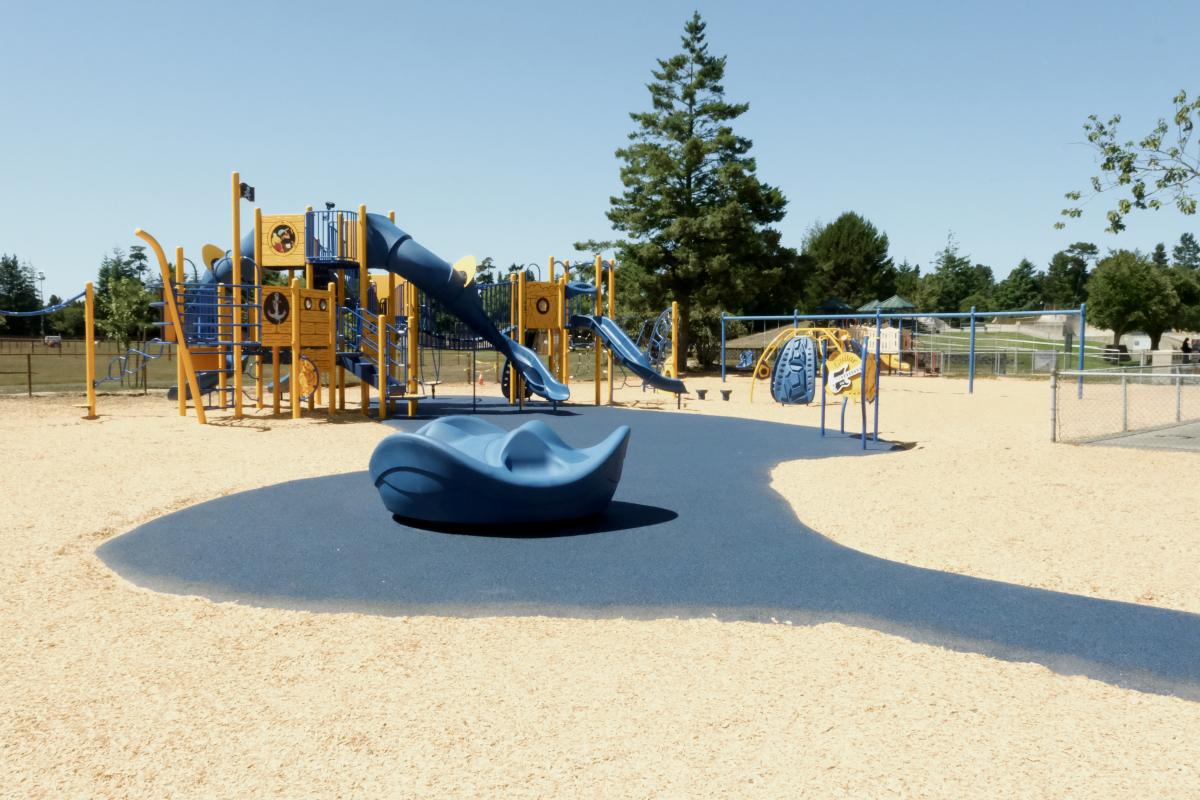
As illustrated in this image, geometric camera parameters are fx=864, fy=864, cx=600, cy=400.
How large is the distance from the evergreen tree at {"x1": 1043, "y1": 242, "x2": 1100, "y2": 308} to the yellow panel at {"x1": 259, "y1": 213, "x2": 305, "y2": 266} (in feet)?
316

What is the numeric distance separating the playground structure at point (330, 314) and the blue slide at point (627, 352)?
1.9 inches

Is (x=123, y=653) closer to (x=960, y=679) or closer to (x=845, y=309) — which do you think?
(x=960, y=679)

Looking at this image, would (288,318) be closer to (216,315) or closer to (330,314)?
(330,314)

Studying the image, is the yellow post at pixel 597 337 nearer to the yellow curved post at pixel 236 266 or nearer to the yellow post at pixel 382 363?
the yellow post at pixel 382 363

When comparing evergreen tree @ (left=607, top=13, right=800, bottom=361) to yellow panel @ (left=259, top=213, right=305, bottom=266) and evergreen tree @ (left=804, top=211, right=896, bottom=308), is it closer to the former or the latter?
yellow panel @ (left=259, top=213, right=305, bottom=266)

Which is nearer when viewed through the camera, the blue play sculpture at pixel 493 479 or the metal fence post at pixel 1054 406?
the blue play sculpture at pixel 493 479

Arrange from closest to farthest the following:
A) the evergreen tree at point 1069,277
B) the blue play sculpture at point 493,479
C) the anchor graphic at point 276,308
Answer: the blue play sculpture at point 493,479 < the anchor graphic at point 276,308 < the evergreen tree at point 1069,277

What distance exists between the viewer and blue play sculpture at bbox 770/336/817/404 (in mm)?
22531

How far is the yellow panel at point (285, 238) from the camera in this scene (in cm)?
1908

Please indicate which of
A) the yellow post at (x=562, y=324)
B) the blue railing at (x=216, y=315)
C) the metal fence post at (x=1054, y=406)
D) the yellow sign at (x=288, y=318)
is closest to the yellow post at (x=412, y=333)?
the yellow sign at (x=288, y=318)

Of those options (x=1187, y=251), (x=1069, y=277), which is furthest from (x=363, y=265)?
(x=1187, y=251)

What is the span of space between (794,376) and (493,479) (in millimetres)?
16424

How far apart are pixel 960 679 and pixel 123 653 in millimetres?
4537

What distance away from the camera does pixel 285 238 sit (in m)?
19.2
